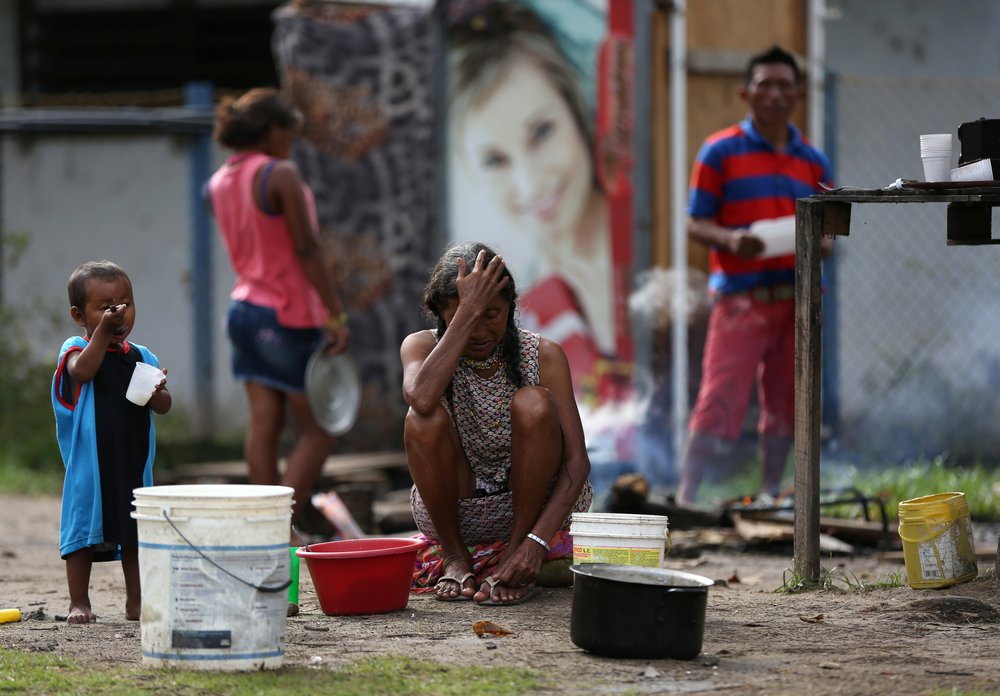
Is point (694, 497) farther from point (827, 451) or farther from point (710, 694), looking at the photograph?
point (710, 694)

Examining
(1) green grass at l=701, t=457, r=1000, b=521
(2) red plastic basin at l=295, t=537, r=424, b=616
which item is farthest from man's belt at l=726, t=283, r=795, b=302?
(2) red plastic basin at l=295, t=537, r=424, b=616

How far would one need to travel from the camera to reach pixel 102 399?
15.5 ft

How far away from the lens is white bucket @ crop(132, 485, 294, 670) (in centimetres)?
373

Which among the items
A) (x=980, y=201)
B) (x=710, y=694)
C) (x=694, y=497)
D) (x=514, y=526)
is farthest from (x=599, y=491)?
(x=710, y=694)

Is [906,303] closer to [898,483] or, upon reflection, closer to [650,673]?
[898,483]

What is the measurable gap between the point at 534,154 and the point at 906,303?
10.2ft

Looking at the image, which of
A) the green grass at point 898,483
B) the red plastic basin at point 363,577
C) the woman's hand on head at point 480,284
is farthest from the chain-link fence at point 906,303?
the red plastic basin at point 363,577

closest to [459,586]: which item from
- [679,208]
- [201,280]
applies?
[679,208]

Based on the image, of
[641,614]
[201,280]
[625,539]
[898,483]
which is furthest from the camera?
[201,280]

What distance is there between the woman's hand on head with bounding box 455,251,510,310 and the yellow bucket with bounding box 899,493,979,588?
166cm

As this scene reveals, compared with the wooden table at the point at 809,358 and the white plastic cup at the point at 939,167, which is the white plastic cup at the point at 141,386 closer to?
the wooden table at the point at 809,358

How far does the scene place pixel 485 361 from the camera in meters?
5.14

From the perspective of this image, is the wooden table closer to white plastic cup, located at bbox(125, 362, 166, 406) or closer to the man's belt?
the man's belt

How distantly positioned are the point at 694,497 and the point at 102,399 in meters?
3.77
